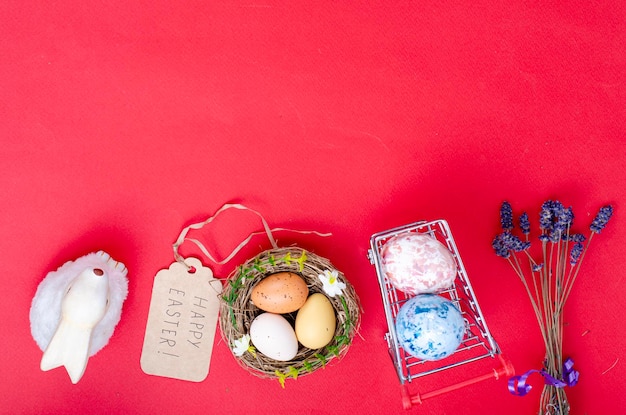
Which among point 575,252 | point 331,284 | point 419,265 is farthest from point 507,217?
point 331,284

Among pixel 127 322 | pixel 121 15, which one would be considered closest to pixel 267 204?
pixel 127 322

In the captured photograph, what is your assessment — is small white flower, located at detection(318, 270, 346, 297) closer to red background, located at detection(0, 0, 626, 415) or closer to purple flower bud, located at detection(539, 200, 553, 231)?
red background, located at detection(0, 0, 626, 415)

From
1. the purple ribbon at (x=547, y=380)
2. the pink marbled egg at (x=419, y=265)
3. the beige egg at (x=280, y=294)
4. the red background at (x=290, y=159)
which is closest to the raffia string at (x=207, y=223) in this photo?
the red background at (x=290, y=159)

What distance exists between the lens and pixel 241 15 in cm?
125

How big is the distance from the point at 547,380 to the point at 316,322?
482mm

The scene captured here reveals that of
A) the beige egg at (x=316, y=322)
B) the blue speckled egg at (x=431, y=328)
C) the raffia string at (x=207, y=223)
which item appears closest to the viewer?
the blue speckled egg at (x=431, y=328)

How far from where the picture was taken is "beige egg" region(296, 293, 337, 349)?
110 cm

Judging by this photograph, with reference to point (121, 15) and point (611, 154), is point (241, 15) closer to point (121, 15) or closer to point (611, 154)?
point (121, 15)

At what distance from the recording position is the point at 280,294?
1.10 m

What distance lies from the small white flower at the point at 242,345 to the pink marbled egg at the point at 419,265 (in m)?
0.31

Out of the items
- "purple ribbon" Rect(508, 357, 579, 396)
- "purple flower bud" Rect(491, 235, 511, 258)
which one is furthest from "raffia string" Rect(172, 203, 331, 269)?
"purple ribbon" Rect(508, 357, 579, 396)

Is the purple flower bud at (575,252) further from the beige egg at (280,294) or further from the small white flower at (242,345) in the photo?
the small white flower at (242,345)

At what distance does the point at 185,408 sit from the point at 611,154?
1100mm

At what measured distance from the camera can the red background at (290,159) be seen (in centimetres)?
124
